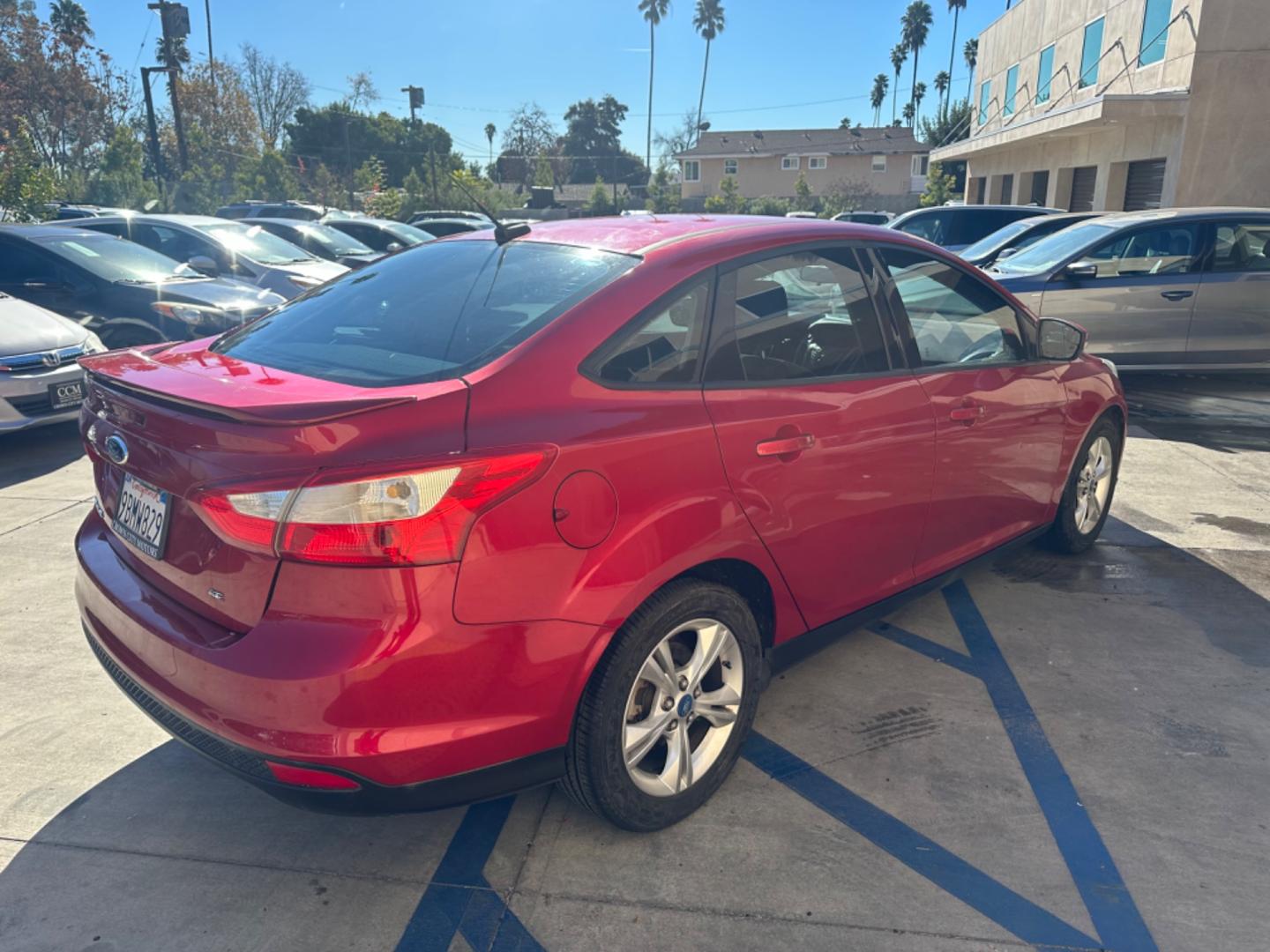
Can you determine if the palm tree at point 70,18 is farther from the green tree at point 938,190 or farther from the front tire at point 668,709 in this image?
the front tire at point 668,709

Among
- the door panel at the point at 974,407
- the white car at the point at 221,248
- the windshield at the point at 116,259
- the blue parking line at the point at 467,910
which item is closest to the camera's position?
the blue parking line at the point at 467,910

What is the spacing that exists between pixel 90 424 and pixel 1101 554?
15.1ft

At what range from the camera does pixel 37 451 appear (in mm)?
6934

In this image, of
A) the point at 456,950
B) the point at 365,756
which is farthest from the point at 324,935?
the point at 365,756

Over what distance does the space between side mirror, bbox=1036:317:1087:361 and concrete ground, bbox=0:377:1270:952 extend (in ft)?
3.93

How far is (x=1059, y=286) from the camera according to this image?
28.6 ft

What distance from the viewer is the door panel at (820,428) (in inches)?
110

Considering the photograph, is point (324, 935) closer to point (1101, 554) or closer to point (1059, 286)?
point (1101, 554)

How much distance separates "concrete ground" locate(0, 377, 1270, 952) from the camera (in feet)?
7.93

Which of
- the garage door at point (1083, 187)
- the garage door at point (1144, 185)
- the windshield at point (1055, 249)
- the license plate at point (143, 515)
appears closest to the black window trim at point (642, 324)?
the license plate at point (143, 515)

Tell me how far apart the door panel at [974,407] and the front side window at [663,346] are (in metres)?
1.02

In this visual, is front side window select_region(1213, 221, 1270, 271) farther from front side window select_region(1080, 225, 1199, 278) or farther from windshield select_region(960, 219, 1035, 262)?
windshield select_region(960, 219, 1035, 262)

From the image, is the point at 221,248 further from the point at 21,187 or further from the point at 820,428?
the point at 820,428

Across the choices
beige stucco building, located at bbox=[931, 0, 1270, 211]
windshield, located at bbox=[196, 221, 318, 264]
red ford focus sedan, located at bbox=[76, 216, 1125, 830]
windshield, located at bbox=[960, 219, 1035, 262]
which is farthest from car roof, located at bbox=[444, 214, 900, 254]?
beige stucco building, located at bbox=[931, 0, 1270, 211]
